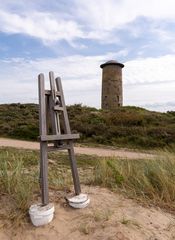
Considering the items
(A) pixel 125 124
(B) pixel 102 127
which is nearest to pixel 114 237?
(B) pixel 102 127

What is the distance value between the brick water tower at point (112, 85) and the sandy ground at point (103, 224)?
1260 inches

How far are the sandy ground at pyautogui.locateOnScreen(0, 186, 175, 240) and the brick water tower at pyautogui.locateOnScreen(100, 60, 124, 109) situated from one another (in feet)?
105

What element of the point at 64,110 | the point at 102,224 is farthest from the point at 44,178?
the point at 64,110

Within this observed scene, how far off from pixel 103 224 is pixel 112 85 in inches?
1311

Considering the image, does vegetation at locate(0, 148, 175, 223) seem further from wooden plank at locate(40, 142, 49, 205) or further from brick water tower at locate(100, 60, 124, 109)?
brick water tower at locate(100, 60, 124, 109)

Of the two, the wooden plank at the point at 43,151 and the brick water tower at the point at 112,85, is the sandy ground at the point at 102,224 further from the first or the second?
the brick water tower at the point at 112,85

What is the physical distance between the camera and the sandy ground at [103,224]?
13.9 ft

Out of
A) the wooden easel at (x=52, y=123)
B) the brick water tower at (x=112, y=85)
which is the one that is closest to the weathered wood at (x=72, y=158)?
the wooden easel at (x=52, y=123)

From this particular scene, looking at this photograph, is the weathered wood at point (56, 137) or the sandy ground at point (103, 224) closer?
the sandy ground at point (103, 224)

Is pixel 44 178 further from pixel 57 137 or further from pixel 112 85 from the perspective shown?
pixel 112 85

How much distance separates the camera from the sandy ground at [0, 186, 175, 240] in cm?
423

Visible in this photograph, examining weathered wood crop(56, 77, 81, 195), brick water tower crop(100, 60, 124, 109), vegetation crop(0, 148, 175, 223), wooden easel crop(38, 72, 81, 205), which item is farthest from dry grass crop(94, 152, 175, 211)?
brick water tower crop(100, 60, 124, 109)

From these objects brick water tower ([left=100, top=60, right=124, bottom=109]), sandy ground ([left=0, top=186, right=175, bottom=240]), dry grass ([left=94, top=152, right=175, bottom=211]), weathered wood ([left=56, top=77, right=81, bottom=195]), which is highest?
brick water tower ([left=100, top=60, right=124, bottom=109])

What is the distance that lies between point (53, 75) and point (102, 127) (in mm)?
17728
